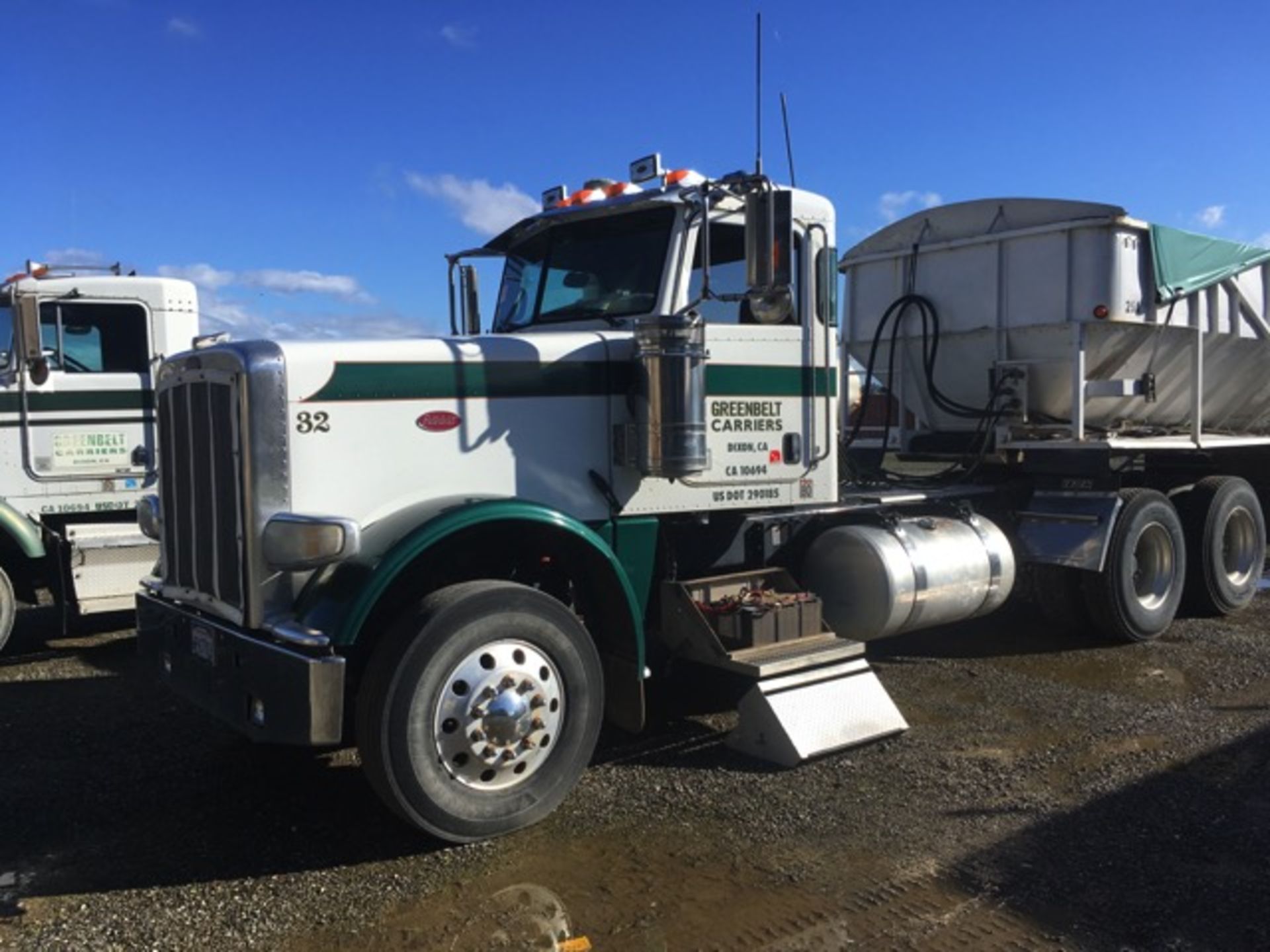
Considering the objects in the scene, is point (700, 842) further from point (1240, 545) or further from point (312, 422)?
point (1240, 545)

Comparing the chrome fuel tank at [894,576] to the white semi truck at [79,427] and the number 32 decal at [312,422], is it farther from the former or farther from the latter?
the white semi truck at [79,427]

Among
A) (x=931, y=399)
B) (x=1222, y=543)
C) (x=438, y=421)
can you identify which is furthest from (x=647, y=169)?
(x=1222, y=543)

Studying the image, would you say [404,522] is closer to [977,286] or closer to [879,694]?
[879,694]

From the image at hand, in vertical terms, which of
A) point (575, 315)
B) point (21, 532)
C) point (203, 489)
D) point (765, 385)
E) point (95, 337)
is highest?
point (95, 337)

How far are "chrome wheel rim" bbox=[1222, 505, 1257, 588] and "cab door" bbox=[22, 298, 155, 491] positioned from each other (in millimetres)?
8839

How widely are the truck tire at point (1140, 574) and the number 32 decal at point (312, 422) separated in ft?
18.9

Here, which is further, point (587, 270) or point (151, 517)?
point (587, 270)

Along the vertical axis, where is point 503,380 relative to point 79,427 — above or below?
above

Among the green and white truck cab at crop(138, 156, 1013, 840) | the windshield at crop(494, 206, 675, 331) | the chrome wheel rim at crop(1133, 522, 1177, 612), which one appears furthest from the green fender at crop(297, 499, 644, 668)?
the chrome wheel rim at crop(1133, 522, 1177, 612)

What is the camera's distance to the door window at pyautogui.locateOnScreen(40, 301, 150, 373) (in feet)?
27.0

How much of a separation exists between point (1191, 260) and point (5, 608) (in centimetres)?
901

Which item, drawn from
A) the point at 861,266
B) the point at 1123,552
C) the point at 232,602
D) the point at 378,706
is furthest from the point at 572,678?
the point at 861,266

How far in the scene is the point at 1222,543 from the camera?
351 inches

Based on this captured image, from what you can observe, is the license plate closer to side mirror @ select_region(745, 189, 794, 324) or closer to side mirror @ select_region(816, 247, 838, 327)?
side mirror @ select_region(745, 189, 794, 324)
